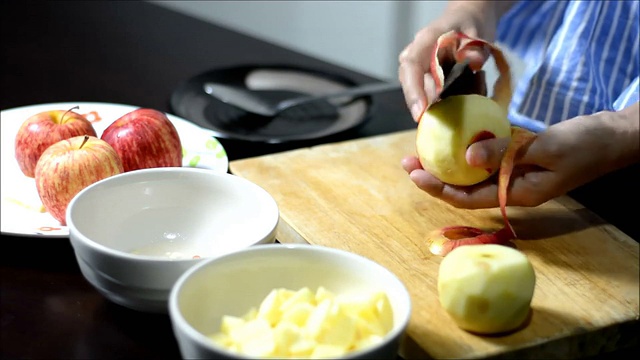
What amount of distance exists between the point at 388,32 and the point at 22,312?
1.99 metres

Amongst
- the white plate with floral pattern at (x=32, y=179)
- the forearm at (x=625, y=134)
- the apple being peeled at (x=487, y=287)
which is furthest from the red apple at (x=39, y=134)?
the forearm at (x=625, y=134)

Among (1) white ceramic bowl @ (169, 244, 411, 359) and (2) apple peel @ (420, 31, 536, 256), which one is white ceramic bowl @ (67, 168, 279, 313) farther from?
(2) apple peel @ (420, 31, 536, 256)

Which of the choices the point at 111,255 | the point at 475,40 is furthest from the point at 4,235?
the point at 475,40

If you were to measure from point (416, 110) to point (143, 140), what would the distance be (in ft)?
1.11

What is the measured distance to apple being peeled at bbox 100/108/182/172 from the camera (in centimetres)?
119

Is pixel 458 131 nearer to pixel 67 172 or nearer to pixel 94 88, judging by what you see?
pixel 67 172

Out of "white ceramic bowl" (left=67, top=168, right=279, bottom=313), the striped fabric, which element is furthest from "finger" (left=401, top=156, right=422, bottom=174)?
the striped fabric

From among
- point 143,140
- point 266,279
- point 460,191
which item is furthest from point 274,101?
point 266,279

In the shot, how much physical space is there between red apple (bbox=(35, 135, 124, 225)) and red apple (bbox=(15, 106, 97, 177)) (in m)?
0.10

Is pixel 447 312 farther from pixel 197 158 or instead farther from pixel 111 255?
pixel 197 158

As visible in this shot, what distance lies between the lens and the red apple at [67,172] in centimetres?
110

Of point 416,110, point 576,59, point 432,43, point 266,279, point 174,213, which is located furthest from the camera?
point 576,59

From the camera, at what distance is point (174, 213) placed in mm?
1056

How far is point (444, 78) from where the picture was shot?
110cm
